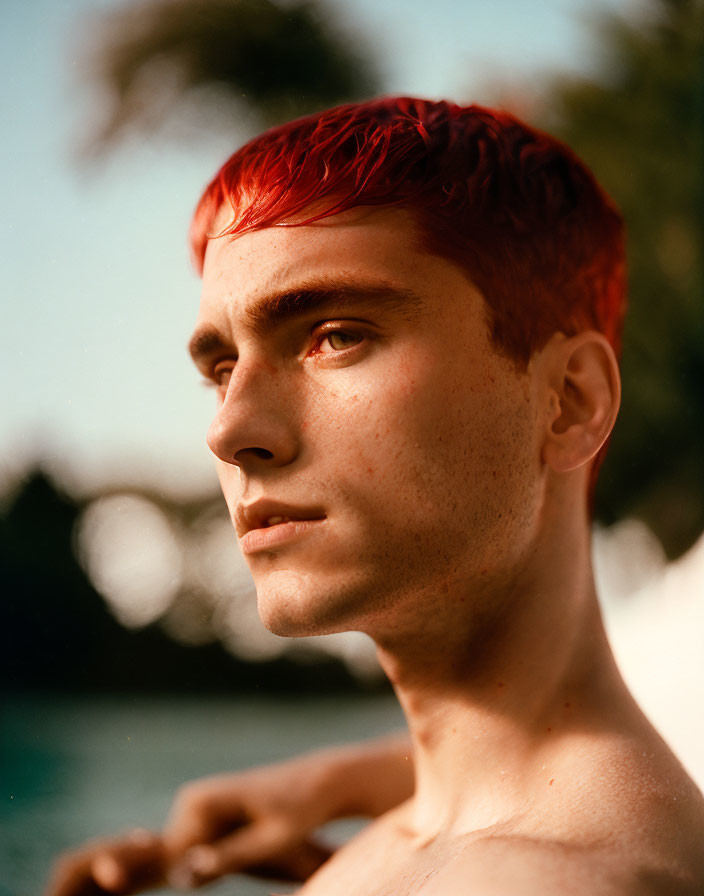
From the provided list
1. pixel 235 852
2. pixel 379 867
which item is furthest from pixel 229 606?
pixel 379 867

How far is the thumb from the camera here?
110 centimetres

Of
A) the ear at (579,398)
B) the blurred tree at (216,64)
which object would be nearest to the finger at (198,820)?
the ear at (579,398)

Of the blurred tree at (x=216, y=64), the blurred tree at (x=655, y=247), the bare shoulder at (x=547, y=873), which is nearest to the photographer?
the bare shoulder at (x=547, y=873)

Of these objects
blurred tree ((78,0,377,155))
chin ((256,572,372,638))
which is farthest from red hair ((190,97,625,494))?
blurred tree ((78,0,377,155))

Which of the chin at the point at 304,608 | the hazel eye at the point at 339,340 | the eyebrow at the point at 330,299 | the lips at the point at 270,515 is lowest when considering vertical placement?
the chin at the point at 304,608

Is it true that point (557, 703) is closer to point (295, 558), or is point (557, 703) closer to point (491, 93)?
point (295, 558)

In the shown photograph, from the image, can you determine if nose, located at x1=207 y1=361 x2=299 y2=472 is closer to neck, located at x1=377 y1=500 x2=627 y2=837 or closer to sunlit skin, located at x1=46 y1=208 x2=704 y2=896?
sunlit skin, located at x1=46 y1=208 x2=704 y2=896

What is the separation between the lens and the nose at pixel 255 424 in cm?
68

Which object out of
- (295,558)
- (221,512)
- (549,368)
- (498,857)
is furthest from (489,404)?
(221,512)

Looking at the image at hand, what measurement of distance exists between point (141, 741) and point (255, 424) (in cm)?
80

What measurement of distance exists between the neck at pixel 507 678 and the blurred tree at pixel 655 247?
27.4 inches

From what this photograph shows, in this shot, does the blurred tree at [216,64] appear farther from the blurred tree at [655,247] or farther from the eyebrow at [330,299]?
the eyebrow at [330,299]

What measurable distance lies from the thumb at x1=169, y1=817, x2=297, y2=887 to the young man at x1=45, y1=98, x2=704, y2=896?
0.33 metres

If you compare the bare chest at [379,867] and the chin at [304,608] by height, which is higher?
the chin at [304,608]
